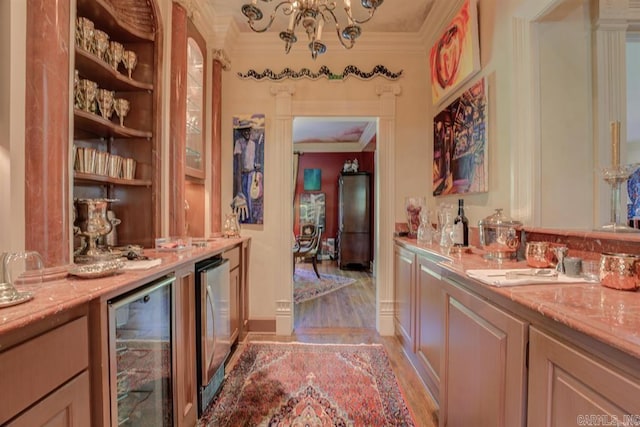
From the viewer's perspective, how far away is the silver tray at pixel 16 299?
0.77m

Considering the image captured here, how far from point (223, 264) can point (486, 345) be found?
1696 mm

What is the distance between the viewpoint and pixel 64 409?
2.69 feet

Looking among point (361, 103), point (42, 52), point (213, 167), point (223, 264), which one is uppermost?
point (361, 103)

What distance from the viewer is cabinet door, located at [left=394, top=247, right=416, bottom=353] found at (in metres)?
2.26

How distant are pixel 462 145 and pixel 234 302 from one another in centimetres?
234

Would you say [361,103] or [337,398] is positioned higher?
[361,103]

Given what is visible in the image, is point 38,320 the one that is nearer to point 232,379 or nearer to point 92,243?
point 92,243

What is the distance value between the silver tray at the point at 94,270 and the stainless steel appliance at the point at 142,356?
141 mm

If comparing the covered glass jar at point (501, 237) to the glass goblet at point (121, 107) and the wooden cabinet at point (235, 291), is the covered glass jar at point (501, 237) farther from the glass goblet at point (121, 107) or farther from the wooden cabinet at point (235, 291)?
the glass goblet at point (121, 107)

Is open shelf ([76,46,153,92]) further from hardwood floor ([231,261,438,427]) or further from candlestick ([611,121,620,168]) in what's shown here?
candlestick ([611,121,620,168])

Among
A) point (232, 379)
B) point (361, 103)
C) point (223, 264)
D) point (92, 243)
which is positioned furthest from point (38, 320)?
point (361, 103)

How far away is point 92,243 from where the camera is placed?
4.78 feet

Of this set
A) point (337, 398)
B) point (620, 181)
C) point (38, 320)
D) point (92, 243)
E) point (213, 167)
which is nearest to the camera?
point (38, 320)

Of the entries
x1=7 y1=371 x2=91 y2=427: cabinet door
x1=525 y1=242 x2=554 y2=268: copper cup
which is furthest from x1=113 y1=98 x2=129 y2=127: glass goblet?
x1=525 y1=242 x2=554 y2=268: copper cup
